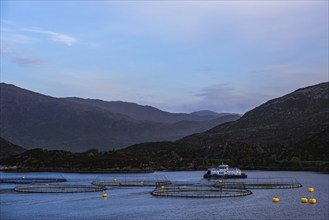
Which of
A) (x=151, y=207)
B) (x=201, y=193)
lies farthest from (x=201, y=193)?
(x=151, y=207)

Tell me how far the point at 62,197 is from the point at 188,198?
28.2 meters

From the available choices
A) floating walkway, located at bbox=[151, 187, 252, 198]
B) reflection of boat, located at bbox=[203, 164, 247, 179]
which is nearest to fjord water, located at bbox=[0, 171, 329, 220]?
floating walkway, located at bbox=[151, 187, 252, 198]

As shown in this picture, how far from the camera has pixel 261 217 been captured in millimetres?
88438

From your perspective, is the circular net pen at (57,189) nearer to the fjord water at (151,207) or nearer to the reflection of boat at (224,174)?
the fjord water at (151,207)

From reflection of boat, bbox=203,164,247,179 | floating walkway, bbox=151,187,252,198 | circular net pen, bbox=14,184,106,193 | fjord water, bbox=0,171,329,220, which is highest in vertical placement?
reflection of boat, bbox=203,164,247,179

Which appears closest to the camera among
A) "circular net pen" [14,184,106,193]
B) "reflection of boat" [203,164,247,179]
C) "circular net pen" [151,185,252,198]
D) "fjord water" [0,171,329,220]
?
"fjord water" [0,171,329,220]

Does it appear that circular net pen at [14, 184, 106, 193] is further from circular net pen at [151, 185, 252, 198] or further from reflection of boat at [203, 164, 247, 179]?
reflection of boat at [203, 164, 247, 179]

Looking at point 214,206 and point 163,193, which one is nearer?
point 214,206

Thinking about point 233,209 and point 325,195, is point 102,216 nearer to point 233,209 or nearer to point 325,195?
point 233,209

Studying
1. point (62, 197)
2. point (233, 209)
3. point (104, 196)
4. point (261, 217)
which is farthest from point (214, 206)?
point (62, 197)

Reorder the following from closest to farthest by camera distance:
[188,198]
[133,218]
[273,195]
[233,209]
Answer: [133,218] < [233,209] < [188,198] < [273,195]

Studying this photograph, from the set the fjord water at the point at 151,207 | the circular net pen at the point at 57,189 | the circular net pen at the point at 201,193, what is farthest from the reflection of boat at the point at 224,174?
the fjord water at the point at 151,207

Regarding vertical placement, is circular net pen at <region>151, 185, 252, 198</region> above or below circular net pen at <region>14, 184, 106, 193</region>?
below

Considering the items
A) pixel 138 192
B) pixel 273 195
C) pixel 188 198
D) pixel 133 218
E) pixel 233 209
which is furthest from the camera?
pixel 138 192
